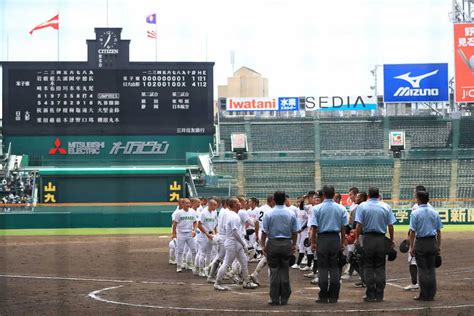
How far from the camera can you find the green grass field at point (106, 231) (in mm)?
36094

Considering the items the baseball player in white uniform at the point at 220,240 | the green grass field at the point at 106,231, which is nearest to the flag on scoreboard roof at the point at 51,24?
the green grass field at the point at 106,231

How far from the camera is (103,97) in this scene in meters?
39.8

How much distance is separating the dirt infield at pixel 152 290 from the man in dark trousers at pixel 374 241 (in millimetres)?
261

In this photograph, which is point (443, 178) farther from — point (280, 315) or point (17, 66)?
point (280, 315)

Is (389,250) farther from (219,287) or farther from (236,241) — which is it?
(219,287)

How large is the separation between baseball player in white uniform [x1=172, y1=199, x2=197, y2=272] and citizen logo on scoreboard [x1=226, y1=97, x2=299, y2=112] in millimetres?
31960

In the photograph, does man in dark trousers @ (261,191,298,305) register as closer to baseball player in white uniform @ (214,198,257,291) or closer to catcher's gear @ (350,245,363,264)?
catcher's gear @ (350,245,363,264)

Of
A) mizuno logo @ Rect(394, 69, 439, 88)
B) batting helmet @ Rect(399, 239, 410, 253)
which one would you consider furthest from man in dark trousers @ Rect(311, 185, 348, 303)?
mizuno logo @ Rect(394, 69, 439, 88)

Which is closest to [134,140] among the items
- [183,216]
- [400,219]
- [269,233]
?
[400,219]

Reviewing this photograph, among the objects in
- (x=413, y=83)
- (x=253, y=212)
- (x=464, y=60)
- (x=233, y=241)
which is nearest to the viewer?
(x=233, y=241)

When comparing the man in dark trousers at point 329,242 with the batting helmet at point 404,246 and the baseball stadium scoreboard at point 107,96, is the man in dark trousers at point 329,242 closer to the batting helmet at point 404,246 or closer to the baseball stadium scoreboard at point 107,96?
the batting helmet at point 404,246

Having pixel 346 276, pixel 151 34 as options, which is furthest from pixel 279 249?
pixel 151 34

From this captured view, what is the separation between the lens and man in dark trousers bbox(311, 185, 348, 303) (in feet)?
40.6

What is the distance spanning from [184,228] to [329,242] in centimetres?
654
